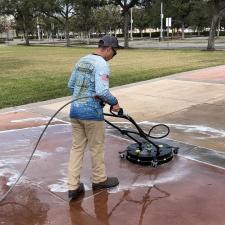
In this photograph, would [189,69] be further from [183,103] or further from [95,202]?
[95,202]

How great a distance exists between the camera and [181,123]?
797cm

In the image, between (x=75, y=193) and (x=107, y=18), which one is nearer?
(x=75, y=193)

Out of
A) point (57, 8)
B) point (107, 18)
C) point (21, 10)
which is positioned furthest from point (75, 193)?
point (107, 18)

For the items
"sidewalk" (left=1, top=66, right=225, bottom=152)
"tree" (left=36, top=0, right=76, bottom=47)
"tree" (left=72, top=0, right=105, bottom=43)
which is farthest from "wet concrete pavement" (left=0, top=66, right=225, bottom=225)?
"tree" (left=36, top=0, right=76, bottom=47)

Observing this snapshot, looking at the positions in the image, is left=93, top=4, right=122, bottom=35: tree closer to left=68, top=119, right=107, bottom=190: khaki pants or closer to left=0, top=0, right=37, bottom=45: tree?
left=0, top=0, right=37, bottom=45: tree

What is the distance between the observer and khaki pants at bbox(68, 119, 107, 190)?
4.41 m

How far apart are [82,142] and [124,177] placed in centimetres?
96

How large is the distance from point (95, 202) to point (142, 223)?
67cm

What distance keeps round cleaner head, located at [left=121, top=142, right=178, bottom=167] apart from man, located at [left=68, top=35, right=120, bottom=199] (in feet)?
3.59

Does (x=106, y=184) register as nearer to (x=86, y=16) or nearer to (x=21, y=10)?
(x=86, y=16)

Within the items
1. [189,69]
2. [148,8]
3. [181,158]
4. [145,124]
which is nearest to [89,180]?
[181,158]

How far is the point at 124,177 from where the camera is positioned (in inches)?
205

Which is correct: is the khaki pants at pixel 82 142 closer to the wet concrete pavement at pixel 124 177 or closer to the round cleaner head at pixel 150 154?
the wet concrete pavement at pixel 124 177

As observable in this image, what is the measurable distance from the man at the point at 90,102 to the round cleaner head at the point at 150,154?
1094 millimetres
